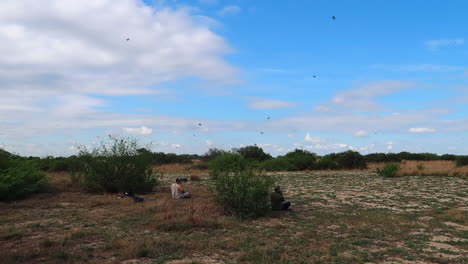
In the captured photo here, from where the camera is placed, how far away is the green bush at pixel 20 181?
1373cm

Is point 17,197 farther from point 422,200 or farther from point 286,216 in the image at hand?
point 422,200

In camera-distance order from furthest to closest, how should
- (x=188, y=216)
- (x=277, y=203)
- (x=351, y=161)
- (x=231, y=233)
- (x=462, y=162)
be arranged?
1. (x=351, y=161)
2. (x=462, y=162)
3. (x=277, y=203)
4. (x=188, y=216)
5. (x=231, y=233)

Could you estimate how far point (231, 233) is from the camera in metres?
8.44

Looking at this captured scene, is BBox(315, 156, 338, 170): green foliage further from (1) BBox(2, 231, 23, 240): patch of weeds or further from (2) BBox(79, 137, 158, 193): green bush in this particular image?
(1) BBox(2, 231, 23, 240): patch of weeds

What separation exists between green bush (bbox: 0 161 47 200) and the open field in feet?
2.49

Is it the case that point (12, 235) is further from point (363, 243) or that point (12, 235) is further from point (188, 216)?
point (363, 243)

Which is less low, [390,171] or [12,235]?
[390,171]

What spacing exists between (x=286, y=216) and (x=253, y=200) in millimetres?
1059

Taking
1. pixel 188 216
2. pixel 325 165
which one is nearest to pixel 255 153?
pixel 325 165

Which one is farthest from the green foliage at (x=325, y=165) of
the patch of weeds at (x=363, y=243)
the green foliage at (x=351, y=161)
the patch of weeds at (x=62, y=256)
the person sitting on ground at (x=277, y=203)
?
the patch of weeds at (x=62, y=256)

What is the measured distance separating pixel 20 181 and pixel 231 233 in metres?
9.82

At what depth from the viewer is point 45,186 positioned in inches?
643

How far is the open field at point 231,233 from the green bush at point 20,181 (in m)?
0.76

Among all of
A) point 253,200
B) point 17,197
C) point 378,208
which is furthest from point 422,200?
point 17,197
